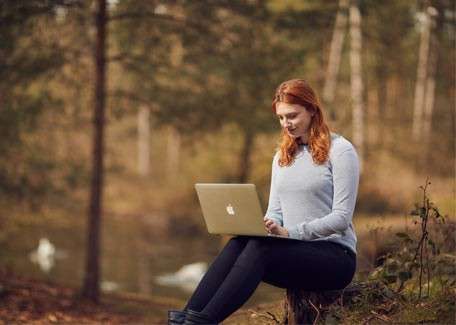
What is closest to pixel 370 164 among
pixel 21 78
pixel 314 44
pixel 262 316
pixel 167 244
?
pixel 167 244

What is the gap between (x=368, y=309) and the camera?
480 cm

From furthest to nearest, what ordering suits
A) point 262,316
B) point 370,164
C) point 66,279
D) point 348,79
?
point 348,79, point 370,164, point 66,279, point 262,316

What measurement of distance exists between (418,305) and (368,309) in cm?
30

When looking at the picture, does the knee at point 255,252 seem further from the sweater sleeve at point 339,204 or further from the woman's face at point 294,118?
the woman's face at point 294,118

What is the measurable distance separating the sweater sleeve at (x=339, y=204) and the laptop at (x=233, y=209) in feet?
0.79

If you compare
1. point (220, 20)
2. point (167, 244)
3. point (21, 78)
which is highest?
point (220, 20)

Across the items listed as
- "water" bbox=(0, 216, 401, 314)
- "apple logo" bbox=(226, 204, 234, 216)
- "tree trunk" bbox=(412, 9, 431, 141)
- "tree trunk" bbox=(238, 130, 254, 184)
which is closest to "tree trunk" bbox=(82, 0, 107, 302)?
"water" bbox=(0, 216, 401, 314)

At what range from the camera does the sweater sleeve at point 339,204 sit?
4266 millimetres

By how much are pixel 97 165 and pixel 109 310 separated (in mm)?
1723

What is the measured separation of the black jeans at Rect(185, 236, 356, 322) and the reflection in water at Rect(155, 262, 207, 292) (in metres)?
9.04

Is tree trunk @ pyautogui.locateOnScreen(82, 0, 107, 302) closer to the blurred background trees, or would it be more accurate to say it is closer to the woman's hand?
the blurred background trees

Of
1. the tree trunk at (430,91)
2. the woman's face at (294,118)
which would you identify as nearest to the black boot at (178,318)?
the woman's face at (294,118)

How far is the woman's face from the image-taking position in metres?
4.46

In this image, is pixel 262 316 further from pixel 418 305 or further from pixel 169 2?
pixel 169 2
